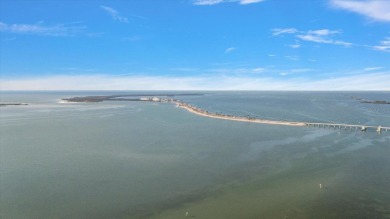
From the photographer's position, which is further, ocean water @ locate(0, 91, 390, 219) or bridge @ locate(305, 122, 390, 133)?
bridge @ locate(305, 122, 390, 133)

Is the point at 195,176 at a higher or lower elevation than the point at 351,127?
lower

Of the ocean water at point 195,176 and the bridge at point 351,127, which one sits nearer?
the ocean water at point 195,176

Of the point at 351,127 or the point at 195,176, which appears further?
the point at 351,127

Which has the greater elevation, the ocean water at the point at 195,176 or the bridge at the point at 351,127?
the bridge at the point at 351,127

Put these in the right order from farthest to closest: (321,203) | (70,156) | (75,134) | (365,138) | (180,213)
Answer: (75,134) → (365,138) → (70,156) → (321,203) → (180,213)

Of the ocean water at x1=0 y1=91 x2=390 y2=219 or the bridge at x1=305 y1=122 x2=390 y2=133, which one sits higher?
the bridge at x1=305 y1=122 x2=390 y2=133

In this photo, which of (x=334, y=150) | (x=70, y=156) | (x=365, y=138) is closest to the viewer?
(x=70, y=156)

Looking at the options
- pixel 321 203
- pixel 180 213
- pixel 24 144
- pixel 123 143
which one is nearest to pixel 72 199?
pixel 180 213

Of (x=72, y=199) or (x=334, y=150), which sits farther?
(x=334, y=150)

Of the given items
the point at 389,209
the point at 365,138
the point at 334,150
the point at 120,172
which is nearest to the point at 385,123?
the point at 365,138

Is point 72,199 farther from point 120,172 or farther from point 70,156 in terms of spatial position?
point 70,156
